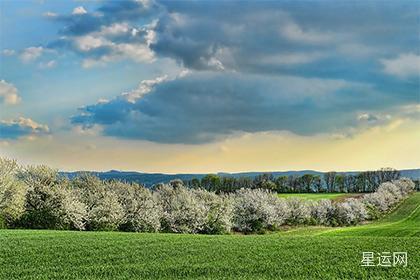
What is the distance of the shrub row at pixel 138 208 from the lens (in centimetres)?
5356

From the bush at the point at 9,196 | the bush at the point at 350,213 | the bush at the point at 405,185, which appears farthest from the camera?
the bush at the point at 405,185

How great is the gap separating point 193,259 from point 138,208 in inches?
1743

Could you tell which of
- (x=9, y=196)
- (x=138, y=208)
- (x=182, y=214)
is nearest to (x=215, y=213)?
(x=182, y=214)

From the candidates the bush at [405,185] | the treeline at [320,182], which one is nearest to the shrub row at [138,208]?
the bush at [405,185]

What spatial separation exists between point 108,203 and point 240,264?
42.4m

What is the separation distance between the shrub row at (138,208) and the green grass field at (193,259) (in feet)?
82.5

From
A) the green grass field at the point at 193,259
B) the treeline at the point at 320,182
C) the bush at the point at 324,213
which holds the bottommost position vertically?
the bush at the point at 324,213

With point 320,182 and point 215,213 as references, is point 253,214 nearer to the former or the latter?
point 215,213

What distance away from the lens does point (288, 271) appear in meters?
18.3

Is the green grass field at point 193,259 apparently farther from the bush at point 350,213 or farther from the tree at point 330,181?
the tree at point 330,181

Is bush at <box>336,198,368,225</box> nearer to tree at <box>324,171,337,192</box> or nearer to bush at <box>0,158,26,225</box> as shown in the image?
tree at <box>324,171,337,192</box>

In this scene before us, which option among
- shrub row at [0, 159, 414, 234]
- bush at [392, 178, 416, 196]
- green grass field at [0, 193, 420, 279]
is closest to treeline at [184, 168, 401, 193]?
bush at [392, 178, 416, 196]

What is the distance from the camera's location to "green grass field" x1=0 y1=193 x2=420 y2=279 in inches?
711

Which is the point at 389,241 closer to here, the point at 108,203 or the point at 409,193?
the point at 108,203
